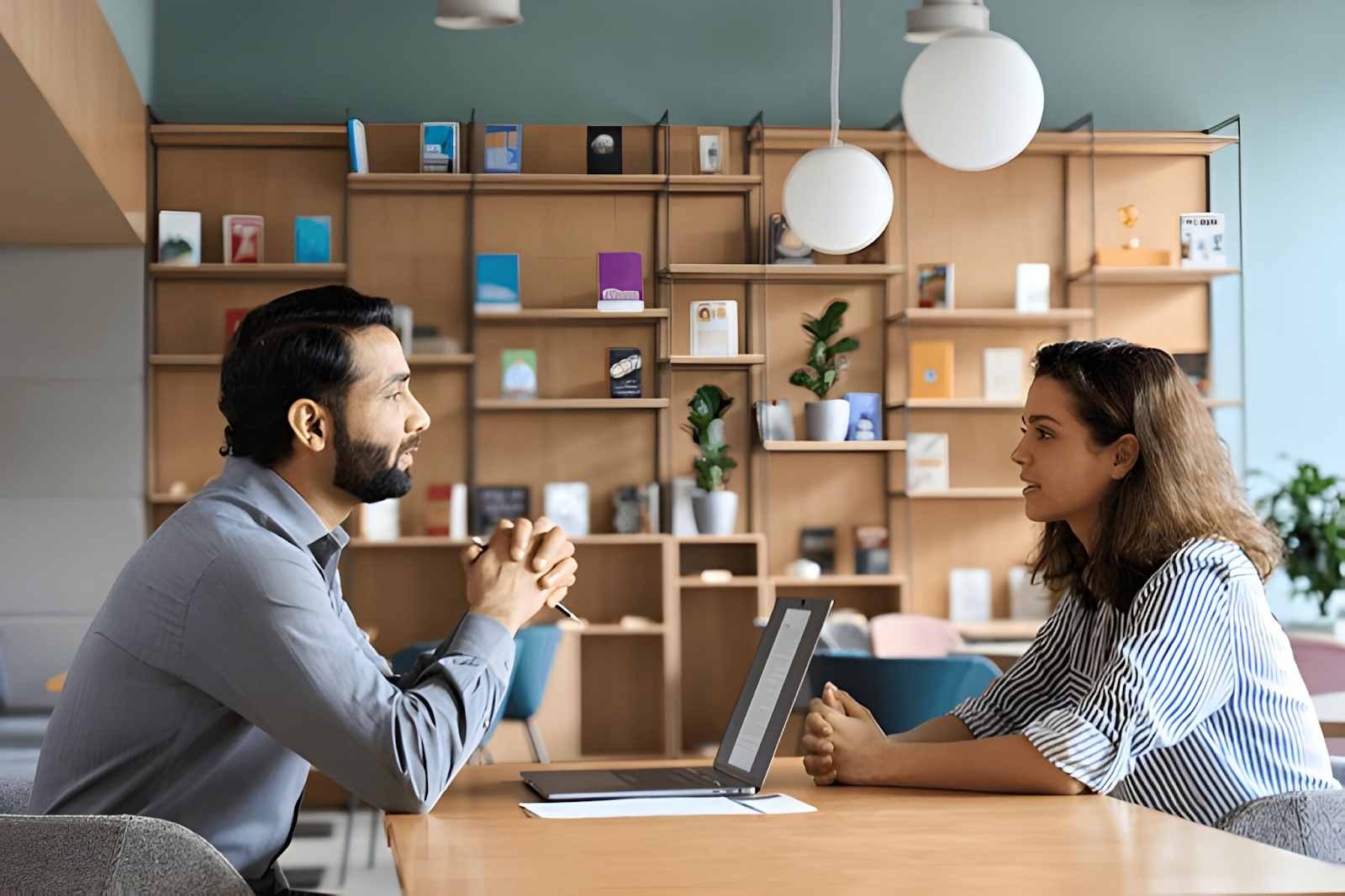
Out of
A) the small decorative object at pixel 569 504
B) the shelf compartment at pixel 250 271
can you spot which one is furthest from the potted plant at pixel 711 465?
the shelf compartment at pixel 250 271

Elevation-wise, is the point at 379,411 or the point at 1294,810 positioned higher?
the point at 379,411

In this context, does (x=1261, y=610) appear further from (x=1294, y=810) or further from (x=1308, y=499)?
(x=1308, y=499)

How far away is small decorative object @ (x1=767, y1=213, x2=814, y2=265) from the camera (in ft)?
18.3

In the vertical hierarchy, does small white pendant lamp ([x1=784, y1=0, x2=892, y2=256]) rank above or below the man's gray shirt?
above

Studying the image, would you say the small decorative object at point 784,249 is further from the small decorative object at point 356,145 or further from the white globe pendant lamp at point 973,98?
the white globe pendant lamp at point 973,98

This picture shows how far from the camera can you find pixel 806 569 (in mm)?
5527

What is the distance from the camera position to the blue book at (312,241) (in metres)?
5.39

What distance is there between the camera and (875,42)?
19.2ft

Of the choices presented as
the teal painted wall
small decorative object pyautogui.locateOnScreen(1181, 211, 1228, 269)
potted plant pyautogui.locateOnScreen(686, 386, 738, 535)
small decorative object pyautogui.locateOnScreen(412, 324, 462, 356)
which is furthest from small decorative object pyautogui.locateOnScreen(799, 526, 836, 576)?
small decorative object pyautogui.locateOnScreen(1181, 211, 1228, 269)

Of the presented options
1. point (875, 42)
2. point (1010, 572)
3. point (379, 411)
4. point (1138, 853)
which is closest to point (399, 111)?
point (875, 42)

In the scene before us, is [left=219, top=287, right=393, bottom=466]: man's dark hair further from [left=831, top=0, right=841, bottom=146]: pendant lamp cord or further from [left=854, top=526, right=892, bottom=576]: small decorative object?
[left=854, top=526, right=892, bottom=576]: small decorative object

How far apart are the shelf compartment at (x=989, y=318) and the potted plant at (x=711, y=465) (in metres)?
0.93

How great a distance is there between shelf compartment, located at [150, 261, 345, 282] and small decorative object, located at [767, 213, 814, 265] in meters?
1.89

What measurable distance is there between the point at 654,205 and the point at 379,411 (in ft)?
13.6
